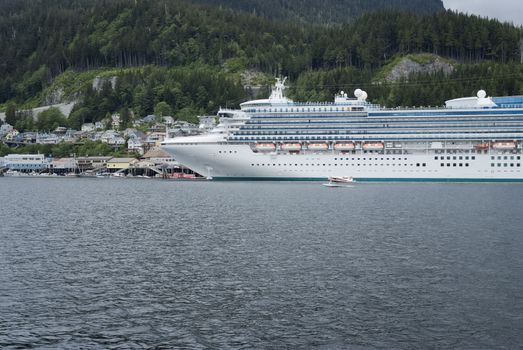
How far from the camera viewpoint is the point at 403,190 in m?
80.2

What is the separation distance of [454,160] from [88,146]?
311ft

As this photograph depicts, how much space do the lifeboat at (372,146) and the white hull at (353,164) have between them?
0.88 metres

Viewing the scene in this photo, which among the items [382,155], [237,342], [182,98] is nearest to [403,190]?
[382,155]

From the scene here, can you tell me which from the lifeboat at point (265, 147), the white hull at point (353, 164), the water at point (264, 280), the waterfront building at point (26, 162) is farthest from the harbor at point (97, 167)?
the water at point (264, 280)

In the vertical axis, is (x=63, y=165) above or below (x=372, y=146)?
below

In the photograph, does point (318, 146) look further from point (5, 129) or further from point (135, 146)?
point (5, 129)

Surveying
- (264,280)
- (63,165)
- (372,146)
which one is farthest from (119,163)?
(264,280)

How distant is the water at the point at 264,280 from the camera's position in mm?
22891

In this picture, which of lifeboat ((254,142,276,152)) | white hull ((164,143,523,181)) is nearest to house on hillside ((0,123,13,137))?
white hull ((164,143,523,181))

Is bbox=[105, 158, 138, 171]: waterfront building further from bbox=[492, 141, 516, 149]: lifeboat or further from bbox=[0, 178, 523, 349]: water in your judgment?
bbox=[0, 178, 523, 349]: water

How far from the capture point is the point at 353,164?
9844 cm

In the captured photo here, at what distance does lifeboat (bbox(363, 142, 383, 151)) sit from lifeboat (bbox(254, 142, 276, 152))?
1278 centimetres

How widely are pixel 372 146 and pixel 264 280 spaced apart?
7091 centimetres

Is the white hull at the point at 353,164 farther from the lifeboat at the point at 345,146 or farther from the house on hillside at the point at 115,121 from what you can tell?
the house on hillside at the point at 115,121
